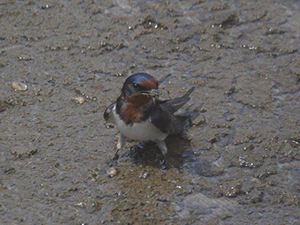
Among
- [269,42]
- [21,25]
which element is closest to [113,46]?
[21,25]

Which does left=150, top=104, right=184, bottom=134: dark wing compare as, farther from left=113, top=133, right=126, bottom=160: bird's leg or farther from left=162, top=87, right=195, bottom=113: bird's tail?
left=113, top=133, right=126, bottom=160: bird's leg

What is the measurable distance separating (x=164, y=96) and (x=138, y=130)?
35.5 inches

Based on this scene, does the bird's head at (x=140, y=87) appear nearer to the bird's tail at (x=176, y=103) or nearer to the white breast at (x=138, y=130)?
the white breast at (x=138, y=130)

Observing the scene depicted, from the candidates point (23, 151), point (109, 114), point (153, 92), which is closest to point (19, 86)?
point (23, 151)

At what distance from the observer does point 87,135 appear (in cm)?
473

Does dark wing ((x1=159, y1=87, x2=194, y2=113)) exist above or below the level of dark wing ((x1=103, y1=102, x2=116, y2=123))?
below

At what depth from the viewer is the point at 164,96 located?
5.12 meters

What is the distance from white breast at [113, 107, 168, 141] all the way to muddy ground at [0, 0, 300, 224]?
0.24 metres

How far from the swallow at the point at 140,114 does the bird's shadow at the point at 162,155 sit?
0.26ft

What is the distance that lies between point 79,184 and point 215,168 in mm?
946

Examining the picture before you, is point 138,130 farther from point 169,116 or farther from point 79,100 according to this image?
point 79,100

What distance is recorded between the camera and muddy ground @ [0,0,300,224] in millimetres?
4078

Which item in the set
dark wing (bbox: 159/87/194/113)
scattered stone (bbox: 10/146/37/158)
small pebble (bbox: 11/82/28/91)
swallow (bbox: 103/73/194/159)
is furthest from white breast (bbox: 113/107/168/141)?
small pebble (bbox: 11/82/28/91)

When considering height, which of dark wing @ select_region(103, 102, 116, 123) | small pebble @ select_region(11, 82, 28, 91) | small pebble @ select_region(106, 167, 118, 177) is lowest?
small pebble @ select_region(11, 82, 28, 91)
